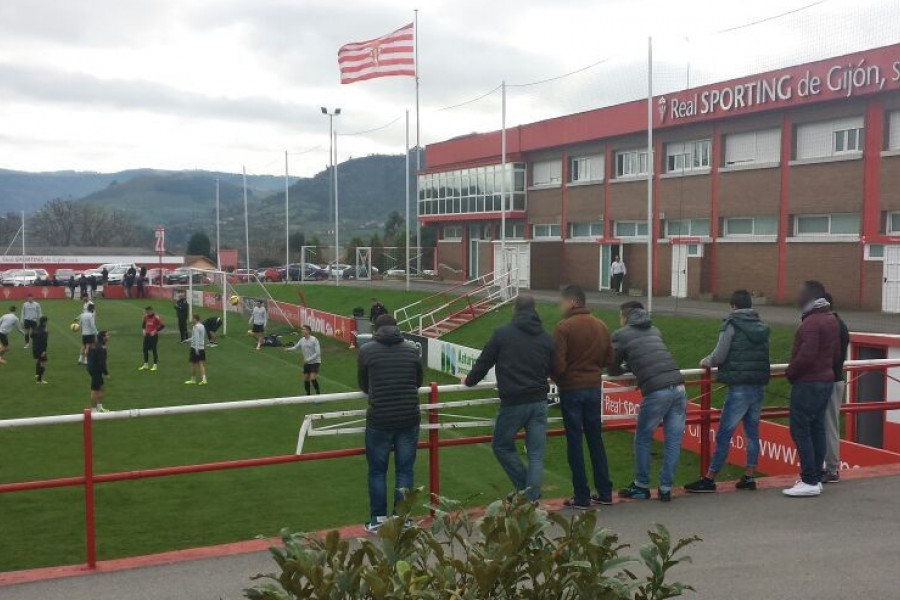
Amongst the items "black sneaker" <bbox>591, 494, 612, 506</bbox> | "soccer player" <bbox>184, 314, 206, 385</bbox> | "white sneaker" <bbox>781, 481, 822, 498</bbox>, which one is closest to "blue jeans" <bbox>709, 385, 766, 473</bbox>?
"white sneaker" <bbox>781, 481, 822, 498</bbox>

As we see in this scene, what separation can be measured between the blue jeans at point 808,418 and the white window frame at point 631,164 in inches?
1267

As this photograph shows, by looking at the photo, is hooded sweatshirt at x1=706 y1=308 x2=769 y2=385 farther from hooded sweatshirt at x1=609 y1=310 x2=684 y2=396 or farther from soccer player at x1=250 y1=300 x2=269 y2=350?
soccer player at x1=250 y1=300 x2=269 y2=350

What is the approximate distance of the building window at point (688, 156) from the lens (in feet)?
118

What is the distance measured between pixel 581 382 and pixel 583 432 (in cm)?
47

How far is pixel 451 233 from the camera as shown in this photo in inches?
2223

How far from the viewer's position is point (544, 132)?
4581 centimetres

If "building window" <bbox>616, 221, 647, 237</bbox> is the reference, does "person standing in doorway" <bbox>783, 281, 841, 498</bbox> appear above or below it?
below

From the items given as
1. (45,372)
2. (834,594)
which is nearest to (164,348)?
(45,372)

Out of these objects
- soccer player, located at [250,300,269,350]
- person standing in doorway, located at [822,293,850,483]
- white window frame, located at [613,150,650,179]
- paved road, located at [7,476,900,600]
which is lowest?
soccer player, located at [250,300,269,350]

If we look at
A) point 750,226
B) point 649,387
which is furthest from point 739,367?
point 750,226

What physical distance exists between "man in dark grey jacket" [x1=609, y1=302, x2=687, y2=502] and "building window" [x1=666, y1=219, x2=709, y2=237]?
2912 cm

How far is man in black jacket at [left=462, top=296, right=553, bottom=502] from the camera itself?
7.15 meters

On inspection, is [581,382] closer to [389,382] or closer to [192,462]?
[389,382]

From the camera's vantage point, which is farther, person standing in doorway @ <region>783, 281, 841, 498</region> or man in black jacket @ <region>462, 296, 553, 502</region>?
person standing in doorway @ <region>783, 281, 841, 498</region>
